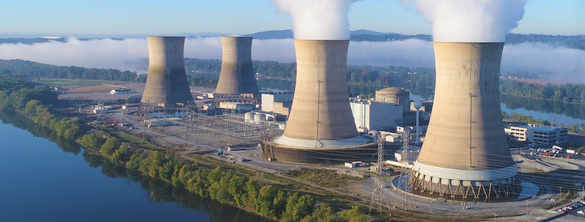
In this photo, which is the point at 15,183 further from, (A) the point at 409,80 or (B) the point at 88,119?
(A) the point at 409,80

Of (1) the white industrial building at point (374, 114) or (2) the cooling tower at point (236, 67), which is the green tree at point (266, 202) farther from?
(2) the cooling tower at point (236, 67)

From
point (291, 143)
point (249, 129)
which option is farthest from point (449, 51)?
point (249, 129)

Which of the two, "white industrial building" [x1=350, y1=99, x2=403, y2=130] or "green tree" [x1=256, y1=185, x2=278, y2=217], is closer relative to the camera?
"green tree" [x1=256, y1=185, x2=278, y2=217]

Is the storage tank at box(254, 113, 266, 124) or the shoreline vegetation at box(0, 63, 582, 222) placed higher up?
the storage tank at box(254, 113, 266, 124)

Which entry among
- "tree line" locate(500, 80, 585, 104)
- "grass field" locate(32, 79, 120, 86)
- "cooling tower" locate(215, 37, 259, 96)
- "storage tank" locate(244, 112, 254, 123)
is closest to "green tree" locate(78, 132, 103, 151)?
"storage tank" locate(244, 112, 254, 123)

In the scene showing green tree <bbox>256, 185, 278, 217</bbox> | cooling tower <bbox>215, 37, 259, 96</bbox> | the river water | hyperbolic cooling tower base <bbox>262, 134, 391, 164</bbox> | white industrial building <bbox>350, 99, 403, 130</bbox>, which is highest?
cooling tower <bbox>215, 37, 259, 96</bbox>

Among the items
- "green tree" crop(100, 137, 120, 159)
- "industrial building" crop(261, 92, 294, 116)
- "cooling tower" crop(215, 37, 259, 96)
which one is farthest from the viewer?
"cooling tower" crop(215, 37, 259, 96)

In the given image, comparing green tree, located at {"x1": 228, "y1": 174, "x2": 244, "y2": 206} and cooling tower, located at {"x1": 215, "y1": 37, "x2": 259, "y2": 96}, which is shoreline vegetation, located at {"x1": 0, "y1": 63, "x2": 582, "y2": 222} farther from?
cooling tower, located at {"x1": 215, "y1": 37, "x2": 259, "y2": 96}
